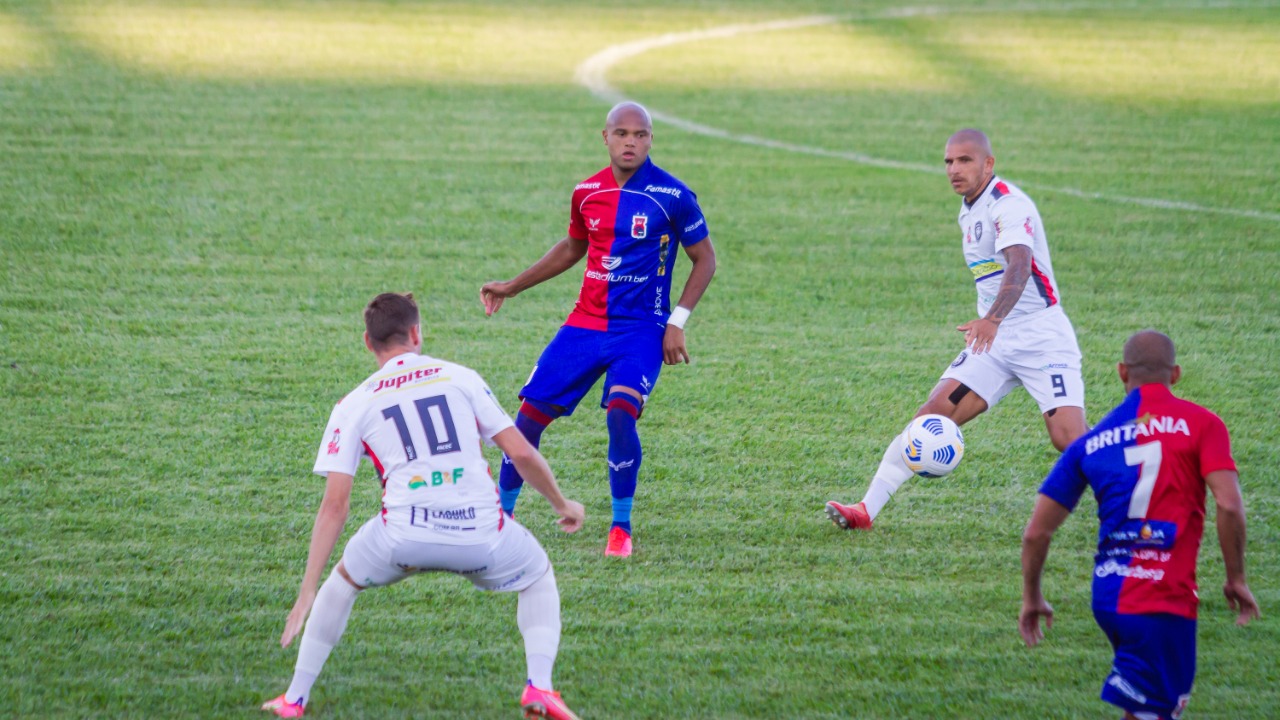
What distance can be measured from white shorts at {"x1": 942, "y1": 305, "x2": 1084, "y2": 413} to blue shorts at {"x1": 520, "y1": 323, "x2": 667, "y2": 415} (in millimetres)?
1780

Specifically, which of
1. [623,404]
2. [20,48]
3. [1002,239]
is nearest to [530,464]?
[623,404]

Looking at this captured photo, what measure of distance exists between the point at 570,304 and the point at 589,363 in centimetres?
433

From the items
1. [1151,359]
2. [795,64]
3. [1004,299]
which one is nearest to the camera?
[1151,359]

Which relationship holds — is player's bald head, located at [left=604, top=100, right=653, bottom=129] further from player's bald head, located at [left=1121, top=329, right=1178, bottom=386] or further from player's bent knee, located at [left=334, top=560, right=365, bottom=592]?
player's bald head, located at [left=1121, top=329, right=1178, bottom=386]

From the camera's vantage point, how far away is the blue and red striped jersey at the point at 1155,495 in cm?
424

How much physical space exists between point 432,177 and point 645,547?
8.28 metres

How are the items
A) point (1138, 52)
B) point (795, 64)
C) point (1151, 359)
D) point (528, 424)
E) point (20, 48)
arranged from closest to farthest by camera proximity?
1. point (1151, 359)
2. point (528, 424)
3. point (20, 48)
4. point (795, 64)
5. point (1138, 52)

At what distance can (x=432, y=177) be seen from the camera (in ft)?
46.5

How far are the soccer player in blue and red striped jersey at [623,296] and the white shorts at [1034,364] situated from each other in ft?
5.39

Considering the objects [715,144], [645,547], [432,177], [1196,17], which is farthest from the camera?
[1196,17]

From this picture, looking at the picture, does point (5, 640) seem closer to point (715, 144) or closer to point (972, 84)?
point (715, 144)

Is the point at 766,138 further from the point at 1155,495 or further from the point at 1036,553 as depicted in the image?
the point at 1155,495

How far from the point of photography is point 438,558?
4668 millimetres

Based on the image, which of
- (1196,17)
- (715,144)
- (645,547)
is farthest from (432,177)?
(1196,17)
